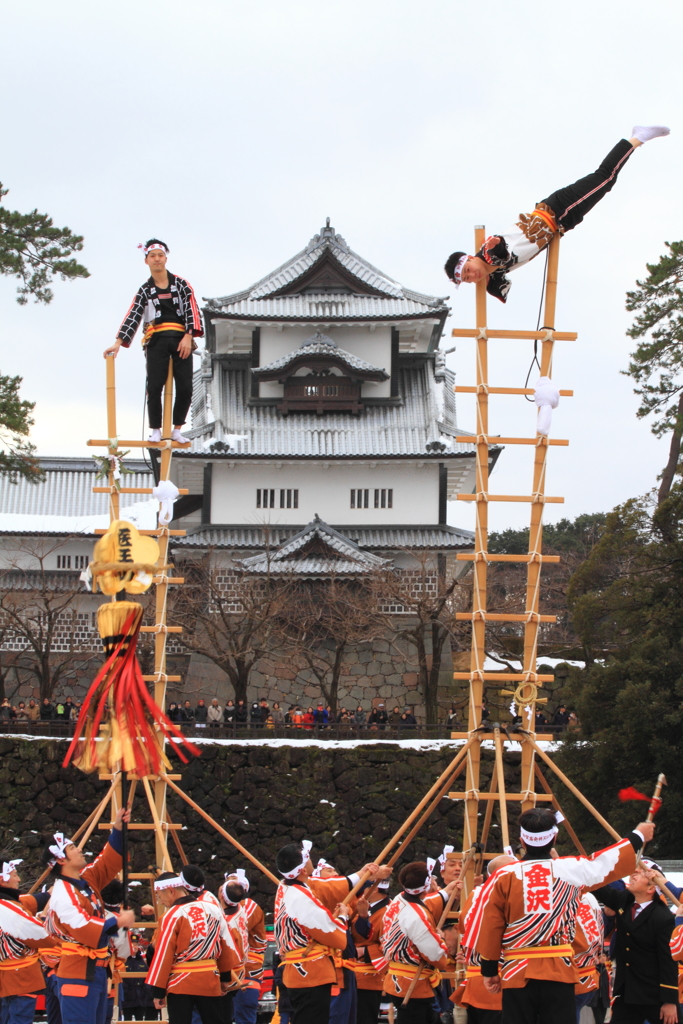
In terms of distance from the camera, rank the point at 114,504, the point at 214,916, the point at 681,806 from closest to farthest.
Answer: the point at 214,916, the point at 114,504, the point at 681,806

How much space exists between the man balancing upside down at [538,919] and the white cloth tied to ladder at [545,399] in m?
3.54

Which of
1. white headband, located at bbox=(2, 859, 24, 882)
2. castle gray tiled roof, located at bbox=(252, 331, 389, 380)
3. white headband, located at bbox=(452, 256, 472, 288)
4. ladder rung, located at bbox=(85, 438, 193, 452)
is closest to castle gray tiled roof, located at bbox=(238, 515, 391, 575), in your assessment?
castle gray tiled roof, located at bbox=(252, 331, 389, 380)

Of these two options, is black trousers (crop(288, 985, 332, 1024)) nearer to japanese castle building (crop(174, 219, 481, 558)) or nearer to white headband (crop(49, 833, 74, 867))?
white headband (crop(49, 833, 74, 867))

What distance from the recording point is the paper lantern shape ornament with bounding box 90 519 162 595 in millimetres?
5926

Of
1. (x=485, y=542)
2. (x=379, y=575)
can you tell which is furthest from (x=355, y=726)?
(x=485, y=542)

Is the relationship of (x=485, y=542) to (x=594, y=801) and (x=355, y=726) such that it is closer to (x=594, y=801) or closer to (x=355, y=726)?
(x=594, y=801)

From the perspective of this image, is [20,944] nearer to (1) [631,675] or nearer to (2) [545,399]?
(2) [545,399]

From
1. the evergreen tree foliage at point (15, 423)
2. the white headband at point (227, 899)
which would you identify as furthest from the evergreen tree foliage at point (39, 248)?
the white headband at point (227, 899)

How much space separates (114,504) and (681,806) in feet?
38.0

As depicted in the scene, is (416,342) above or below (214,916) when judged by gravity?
above

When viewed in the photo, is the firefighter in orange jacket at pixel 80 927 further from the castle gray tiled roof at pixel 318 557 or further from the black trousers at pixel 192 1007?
the castle gray tiled roof at pixel 318 557

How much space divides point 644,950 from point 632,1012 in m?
0.46

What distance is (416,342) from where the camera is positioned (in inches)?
1257

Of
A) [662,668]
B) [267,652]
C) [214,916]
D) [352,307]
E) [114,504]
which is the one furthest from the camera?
[352,307]
